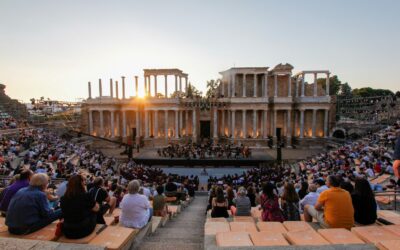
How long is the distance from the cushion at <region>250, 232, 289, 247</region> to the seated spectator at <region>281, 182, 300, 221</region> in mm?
2554

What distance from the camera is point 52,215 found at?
4.86 m

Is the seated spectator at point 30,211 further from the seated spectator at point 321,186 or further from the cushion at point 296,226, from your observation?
the seated spectator at point 321,186

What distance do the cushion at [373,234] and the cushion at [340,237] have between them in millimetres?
115

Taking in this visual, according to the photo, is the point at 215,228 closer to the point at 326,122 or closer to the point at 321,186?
the point at 321,186

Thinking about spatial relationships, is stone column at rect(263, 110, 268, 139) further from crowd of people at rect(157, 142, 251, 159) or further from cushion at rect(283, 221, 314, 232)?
cushion at rect(283, 221, 314, 232)

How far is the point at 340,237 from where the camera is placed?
13.3 feet

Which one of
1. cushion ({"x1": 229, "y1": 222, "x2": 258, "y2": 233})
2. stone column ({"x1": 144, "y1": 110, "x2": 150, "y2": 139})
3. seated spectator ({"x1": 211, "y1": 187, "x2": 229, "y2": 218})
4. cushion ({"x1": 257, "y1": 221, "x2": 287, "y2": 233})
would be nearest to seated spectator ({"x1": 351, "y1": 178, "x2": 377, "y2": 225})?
cushion ({"x1": 257, "y1": 221, "x2": 287, "y2": 233})

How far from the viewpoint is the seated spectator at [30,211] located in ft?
14.1

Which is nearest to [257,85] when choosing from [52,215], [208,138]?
[208,138]

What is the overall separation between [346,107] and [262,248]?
72278 millimetres

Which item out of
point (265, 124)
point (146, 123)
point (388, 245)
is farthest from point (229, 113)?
point (388, 245)

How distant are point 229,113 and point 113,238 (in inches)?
1494

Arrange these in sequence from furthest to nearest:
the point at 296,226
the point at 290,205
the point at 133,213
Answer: the point at 290,205 → the point at 133,213 → the point at 296,226

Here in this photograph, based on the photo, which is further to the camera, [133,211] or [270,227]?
[133,211]
